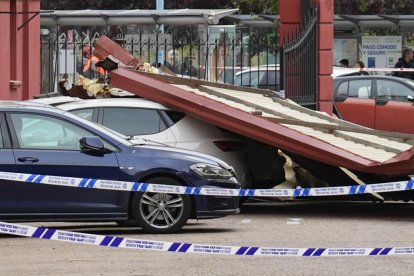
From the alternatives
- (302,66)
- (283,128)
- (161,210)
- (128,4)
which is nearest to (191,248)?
(161,210)

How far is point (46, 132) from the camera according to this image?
471 inches

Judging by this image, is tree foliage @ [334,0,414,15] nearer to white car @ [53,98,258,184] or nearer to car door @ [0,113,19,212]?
white car @ [53,98,258,184]

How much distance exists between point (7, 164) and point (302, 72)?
887 cm

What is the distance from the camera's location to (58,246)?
11203 mm

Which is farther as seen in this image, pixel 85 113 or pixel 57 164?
pixel 85 113

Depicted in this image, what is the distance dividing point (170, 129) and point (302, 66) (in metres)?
6.02

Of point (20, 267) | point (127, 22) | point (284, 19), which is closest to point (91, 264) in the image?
point (20, 267)

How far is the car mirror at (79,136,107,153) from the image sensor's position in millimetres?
11750

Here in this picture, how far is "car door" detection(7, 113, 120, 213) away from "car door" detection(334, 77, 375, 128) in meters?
11.6

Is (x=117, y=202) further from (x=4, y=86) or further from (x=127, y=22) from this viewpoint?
(x=127, y=22)

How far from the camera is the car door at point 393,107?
22.9 metres

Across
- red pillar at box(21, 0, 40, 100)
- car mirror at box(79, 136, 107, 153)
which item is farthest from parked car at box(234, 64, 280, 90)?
car mirror at box(79, 136, 107, 153)

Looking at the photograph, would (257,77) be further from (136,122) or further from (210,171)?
(210,171)

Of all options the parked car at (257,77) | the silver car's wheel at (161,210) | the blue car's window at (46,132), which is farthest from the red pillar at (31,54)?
the silver car's wheel at (161,210)
